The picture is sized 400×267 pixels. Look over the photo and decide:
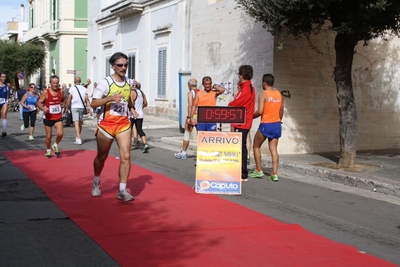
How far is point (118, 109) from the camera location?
810cm

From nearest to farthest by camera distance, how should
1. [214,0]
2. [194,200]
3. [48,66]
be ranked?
[194,200] < [214,0] < [48,66]

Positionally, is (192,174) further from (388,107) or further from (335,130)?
(388,107)

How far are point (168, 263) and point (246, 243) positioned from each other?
3.71ft

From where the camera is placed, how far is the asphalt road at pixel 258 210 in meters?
5.73

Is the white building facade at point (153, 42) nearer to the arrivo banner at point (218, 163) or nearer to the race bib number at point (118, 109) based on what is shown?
the arrivo banner at point (218, 163)

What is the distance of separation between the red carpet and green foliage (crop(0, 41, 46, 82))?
3979cm

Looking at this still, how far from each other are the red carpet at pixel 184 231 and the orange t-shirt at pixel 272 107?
6.72 ft

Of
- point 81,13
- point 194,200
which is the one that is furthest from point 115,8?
point 194,200

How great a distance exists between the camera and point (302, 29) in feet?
38.0

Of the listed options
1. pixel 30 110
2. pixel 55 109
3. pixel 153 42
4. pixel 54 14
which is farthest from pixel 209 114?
pixel 54 14

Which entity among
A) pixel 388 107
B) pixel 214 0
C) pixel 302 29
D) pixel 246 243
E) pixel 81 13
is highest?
pixel 81 13

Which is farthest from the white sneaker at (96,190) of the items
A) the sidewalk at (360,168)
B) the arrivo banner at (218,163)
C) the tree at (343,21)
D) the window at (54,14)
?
the window at (54,14)

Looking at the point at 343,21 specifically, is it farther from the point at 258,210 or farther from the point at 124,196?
the point at 124,196

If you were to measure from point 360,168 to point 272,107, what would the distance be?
8.52 ft
